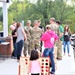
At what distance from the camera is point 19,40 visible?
41.2ft

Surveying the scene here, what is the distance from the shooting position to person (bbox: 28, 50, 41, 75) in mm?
7387

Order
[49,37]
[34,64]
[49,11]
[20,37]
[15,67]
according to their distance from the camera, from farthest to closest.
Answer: [49,11]
[20,37]
[15,67]
[49,37]
[34,64]

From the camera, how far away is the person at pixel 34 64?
7387mm

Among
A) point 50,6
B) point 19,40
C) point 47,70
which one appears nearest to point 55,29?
point 19,40

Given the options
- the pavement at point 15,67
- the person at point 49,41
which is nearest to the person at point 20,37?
the pavement at point 15,67

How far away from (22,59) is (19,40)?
4.70 m

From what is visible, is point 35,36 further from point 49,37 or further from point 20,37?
A: point 49,37

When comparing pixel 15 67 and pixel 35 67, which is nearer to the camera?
pixel 35 67

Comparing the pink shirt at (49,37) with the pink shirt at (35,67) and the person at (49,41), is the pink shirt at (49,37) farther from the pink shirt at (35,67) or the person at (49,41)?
the pink shirt at (35,67)

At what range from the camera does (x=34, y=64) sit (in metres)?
7.44

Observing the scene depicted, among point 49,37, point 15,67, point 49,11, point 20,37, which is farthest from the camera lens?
point 49,11

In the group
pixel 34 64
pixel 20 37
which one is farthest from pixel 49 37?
pixel 20 37

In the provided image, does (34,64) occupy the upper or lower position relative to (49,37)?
lower

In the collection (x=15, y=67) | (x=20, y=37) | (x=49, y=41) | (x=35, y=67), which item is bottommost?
(x=15, y=67)
